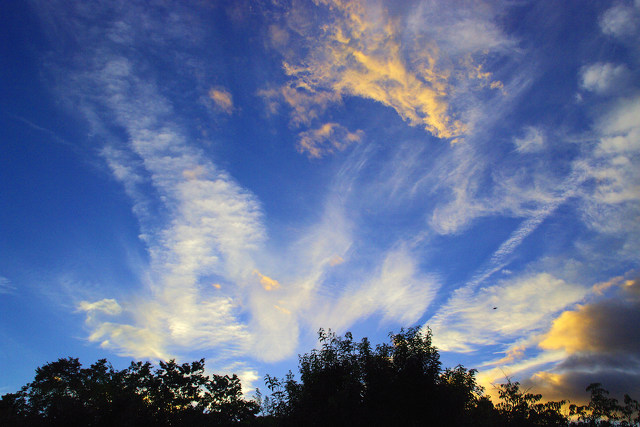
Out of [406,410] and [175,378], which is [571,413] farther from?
[175,378]

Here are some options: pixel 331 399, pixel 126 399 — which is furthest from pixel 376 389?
pixel 126 399

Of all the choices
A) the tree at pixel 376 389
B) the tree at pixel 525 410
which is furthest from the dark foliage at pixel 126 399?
the tree at pixel 525 410

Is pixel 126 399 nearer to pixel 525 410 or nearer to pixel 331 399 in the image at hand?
pixel 331 399

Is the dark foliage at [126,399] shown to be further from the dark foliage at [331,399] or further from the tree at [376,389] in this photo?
the tree at [376,389]

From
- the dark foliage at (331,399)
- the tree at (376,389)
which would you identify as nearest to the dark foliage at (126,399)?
the dark foliage at (331,399)

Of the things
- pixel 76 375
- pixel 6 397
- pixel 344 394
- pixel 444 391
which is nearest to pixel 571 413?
pixel 444 391

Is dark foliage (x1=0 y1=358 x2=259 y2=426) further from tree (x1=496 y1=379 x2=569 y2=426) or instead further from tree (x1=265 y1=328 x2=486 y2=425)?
tree (x1=496 y1=379 x2=569 y2=426)

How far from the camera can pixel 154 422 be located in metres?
37.7

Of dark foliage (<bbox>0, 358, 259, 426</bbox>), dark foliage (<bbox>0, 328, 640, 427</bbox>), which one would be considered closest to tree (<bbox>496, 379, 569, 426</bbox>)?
dark foliage (<bbox>0, 328, 640, 427</bbox>)

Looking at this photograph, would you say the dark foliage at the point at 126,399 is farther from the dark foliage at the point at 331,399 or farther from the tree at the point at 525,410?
the tree at the point at 525,410

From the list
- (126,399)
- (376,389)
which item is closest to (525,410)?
(376,389)

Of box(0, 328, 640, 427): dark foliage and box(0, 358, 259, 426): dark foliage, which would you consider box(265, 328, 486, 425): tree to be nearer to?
box(0, 328, 640, 427): dark foliage

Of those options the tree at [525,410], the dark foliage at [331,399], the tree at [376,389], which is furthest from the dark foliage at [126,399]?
the tree at [525,410]

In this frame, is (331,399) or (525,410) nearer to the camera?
(331,399)
